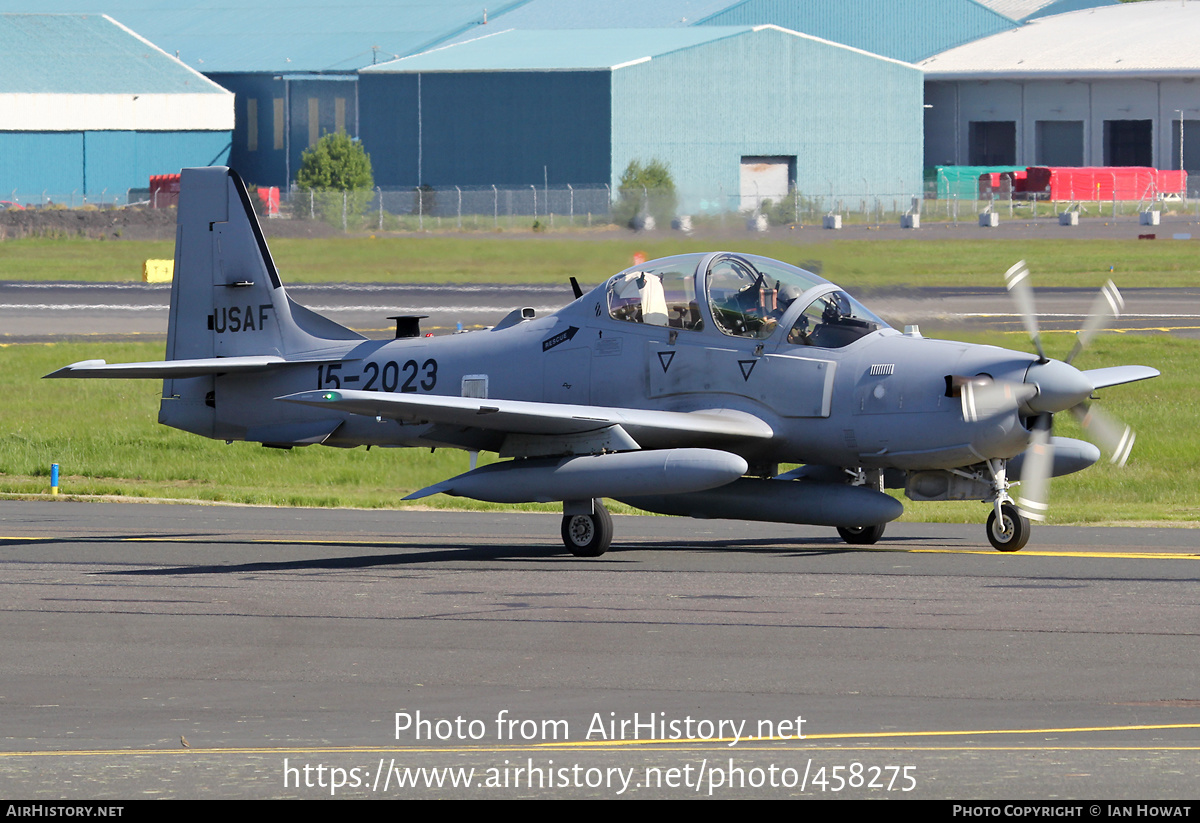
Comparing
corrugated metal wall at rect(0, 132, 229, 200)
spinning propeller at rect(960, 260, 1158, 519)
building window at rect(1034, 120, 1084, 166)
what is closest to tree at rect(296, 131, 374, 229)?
corrugated metal wall at rect(0, 132, 229, 200)

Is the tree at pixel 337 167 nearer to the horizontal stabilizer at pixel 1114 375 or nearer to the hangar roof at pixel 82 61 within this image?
the hangar roof at pixel 82 61

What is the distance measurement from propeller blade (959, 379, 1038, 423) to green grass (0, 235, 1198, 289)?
5.87 meters

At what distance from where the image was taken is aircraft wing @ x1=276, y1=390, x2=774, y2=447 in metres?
15.7

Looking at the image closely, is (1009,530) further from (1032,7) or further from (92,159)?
(1032,7)

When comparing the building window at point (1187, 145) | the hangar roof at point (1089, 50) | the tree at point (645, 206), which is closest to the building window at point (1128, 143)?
the building window at point (1187, 145)

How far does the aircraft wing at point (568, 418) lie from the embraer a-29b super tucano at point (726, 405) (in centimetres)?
3

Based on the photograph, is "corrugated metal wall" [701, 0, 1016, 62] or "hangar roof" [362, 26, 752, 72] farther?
"corrugated metal wall" [701, 0, 1016, 62]

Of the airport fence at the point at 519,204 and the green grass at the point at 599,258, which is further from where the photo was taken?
the airport fence at the point at 519,204

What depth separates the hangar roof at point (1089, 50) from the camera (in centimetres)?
9206

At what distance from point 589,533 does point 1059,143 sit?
8651 centimetres

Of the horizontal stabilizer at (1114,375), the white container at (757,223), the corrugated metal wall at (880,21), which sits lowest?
the horizontal stabilizer at (1114,375)

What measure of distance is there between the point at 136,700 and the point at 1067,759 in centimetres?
530

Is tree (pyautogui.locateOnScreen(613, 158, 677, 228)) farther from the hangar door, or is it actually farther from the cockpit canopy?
the hangar door

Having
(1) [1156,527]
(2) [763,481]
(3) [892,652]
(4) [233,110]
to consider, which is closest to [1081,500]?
(1) [1156,527]
